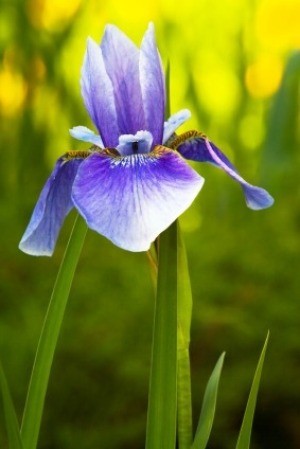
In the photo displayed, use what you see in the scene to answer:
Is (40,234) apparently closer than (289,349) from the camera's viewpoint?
Yes

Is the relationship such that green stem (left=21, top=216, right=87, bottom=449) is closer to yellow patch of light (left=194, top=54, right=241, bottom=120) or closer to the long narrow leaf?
the long narrow leaf

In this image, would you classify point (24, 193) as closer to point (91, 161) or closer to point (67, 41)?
point (67, 41)

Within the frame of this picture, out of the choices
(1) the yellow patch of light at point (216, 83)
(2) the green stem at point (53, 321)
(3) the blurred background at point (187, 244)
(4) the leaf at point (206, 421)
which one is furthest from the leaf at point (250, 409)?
(1) the yellow patch of light at point (216, 83)

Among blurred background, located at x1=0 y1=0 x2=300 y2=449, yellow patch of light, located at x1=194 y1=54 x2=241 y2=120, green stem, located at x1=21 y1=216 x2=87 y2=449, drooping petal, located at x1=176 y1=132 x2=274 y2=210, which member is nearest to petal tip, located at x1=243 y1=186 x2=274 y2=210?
drooping petal, located at x1=176 y1=132 x2=274 y2=210

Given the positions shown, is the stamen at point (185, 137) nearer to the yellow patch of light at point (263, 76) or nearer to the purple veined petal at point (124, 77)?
the purple veined petal at point (124, 77)

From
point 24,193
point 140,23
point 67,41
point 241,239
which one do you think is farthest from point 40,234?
point 140,23

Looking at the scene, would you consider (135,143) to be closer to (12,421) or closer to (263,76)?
(12,421)

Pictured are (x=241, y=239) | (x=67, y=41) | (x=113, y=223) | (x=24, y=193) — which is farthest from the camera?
(x=67, y=41)
